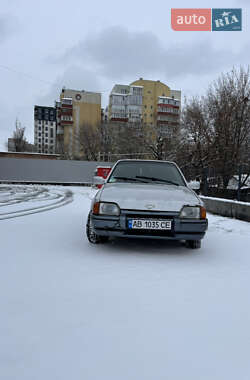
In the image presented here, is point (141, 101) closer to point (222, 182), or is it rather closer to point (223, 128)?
point (223, 128)

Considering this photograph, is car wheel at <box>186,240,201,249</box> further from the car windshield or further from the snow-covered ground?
the car windshield

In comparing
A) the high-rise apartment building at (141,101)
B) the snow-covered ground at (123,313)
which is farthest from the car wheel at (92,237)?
the high-rise apartment building at (141,101)

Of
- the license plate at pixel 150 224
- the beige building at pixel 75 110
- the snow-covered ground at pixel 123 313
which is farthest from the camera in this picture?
the beige building at pixel 75 110

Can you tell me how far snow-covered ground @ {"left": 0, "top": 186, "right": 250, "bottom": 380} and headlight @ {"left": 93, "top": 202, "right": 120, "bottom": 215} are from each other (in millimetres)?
588

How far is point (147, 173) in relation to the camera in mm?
4691

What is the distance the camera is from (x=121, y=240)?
4359 mm

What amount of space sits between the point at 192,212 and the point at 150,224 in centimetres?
60

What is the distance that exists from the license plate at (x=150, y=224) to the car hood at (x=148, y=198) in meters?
0.16

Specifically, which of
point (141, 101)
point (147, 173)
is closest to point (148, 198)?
point (147, 173)

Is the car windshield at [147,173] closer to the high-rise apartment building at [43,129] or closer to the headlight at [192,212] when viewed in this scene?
the headlight at [192,212]

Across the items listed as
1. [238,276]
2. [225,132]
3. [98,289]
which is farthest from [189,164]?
[98,289]

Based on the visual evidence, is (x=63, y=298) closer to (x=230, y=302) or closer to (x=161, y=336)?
(x=161, y=336)

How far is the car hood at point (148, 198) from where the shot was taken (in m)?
3.46

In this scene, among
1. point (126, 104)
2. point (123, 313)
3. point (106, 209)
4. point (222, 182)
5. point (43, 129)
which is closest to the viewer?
point (123, 313)
